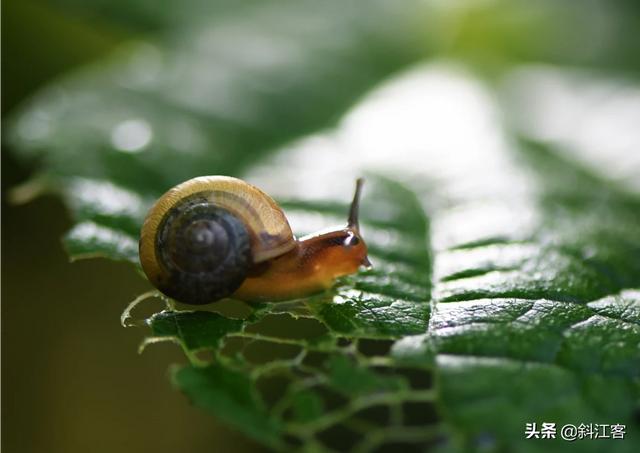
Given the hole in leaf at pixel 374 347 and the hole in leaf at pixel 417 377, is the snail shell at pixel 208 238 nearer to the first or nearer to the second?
the hole in leaf at pixel 374 347

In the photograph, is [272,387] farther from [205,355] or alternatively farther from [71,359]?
[71,359]

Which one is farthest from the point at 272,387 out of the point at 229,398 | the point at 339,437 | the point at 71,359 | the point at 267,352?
the point at 71,359

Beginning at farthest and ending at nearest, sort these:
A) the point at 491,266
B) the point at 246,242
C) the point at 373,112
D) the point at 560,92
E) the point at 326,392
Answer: the point at 560,92 < the point at 373,112 < the point at 491,266 < the point at 246,242 < the point at 326,392

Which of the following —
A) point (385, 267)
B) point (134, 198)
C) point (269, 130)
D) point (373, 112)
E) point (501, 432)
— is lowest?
point (501, 432)

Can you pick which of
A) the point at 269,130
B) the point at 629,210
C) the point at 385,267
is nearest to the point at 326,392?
the point at 385,267

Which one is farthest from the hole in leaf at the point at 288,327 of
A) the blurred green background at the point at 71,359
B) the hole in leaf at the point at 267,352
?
the blurred green background at the point at 71,359

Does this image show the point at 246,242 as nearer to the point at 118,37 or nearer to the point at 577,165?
the point at 577,165
